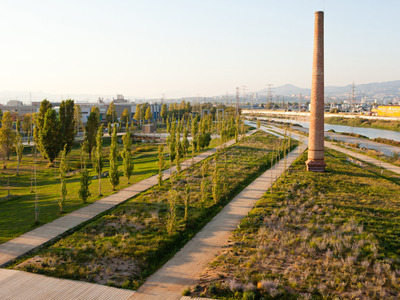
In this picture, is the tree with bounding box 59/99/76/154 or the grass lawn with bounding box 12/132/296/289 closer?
the grass lawn with bounding box 12/132/296/289

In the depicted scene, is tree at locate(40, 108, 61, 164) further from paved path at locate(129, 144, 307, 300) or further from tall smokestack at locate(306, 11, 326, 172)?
tall smokestack at locate(306, 11, 326, 172)

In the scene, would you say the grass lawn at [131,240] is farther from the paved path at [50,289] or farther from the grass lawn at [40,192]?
the grass lawn at [40,192]

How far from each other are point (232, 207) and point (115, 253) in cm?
1014

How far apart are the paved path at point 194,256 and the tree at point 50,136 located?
90.4ft

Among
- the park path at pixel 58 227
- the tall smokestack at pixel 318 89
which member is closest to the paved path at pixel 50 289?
the park path at pixel 58 227

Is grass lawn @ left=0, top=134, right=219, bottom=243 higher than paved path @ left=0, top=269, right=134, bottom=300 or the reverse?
higher

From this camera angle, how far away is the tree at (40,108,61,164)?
41531 mm

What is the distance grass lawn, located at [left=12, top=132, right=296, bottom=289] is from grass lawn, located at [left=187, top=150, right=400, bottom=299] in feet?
10.1

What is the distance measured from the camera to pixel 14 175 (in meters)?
38.4

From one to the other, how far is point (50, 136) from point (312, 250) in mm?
36155

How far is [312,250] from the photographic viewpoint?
16969 mm

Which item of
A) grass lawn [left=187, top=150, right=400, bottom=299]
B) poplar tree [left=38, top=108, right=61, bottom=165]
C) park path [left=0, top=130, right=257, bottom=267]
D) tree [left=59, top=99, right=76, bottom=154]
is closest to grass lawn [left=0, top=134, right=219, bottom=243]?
park path [left=0, top=130, right=257, bottom=267]

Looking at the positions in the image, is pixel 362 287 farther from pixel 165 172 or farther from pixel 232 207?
pixel 165 172

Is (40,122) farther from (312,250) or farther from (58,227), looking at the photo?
(312,250)
